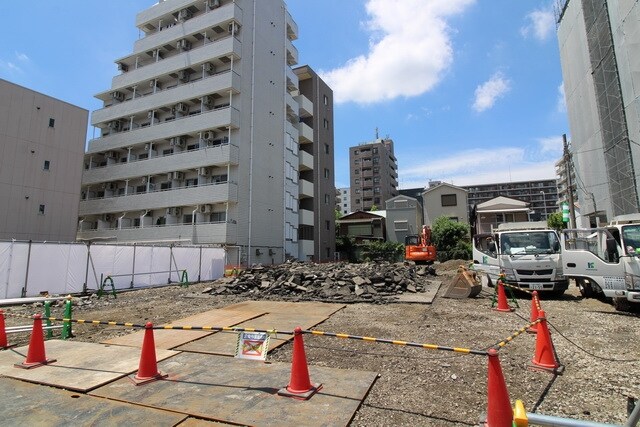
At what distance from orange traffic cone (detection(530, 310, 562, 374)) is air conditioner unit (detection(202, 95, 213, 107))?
100 ft

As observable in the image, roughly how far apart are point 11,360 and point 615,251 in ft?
44.1

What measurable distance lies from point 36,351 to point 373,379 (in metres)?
5.32

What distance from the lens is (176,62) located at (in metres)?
32.1

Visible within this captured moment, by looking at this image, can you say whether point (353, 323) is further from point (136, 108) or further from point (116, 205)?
point (136, 108)

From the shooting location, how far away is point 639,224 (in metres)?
9.45

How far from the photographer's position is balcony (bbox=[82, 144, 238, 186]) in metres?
28.0

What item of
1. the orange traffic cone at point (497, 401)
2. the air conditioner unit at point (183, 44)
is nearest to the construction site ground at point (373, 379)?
the orange traffic cone at point (497, 401)

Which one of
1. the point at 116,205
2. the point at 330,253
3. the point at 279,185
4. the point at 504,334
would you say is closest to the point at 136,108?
the point at 116,205

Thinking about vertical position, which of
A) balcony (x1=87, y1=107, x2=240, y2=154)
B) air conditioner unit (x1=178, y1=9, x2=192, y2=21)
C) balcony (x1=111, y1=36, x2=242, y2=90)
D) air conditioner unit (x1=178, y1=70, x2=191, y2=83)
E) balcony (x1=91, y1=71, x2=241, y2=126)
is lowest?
balcony (x1=87, y1=107, x2=240, y2=154)

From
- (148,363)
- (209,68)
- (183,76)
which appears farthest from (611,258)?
(183,76)

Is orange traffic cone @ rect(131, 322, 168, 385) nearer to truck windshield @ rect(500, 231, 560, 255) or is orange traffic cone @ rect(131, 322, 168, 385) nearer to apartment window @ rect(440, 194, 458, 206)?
truck windshield @ rect(500, 231, 560, 255)

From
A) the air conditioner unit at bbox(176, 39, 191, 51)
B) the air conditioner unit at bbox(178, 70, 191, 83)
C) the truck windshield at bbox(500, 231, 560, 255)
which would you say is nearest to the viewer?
the truck windshield at bbox(500, 231, 560, 255)

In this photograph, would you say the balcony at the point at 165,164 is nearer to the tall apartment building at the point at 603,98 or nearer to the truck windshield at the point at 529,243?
the truck windshield at the point at 529,243

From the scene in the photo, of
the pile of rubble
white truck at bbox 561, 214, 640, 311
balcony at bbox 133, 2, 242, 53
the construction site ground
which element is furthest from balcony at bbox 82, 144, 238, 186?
white truck at bbox 561, 214, 640, 311
